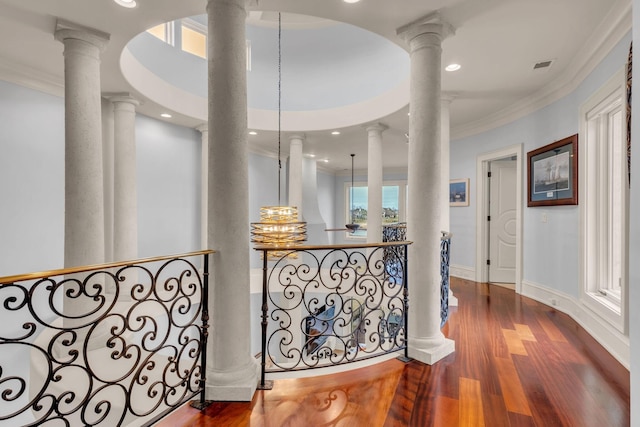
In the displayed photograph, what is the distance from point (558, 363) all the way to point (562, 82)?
3501 mm

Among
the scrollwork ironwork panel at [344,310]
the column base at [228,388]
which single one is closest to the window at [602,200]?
the scrollwork ironwork panel at [344,310]

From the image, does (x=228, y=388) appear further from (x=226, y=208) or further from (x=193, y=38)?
(x=193, y=38)

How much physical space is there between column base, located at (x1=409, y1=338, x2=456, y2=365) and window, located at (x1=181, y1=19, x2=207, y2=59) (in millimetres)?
5915

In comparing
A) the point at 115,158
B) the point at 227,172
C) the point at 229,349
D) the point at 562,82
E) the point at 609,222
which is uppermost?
the point at 562,82

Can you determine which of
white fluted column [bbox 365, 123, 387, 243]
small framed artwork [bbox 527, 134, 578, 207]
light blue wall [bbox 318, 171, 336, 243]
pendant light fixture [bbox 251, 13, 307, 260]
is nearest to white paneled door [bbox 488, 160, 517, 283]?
small framed artwork [bbox 527, 134, 578, 207]

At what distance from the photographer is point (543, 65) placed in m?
3.94

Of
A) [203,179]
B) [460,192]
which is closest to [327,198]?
[460,192]

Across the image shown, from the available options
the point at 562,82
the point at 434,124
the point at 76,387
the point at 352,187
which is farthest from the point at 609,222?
the point at 352,187

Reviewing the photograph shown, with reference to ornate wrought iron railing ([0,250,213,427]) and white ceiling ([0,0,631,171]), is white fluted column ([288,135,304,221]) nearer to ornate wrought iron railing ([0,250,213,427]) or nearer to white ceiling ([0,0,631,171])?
white ceiling ([0,0,631,171])

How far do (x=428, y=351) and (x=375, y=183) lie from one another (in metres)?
3.87

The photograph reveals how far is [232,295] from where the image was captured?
2303 mm

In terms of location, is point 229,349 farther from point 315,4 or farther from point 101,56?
point 101,56

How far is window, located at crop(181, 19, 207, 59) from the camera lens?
5.79m

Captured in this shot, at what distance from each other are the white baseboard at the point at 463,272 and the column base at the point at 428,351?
3758 mm
